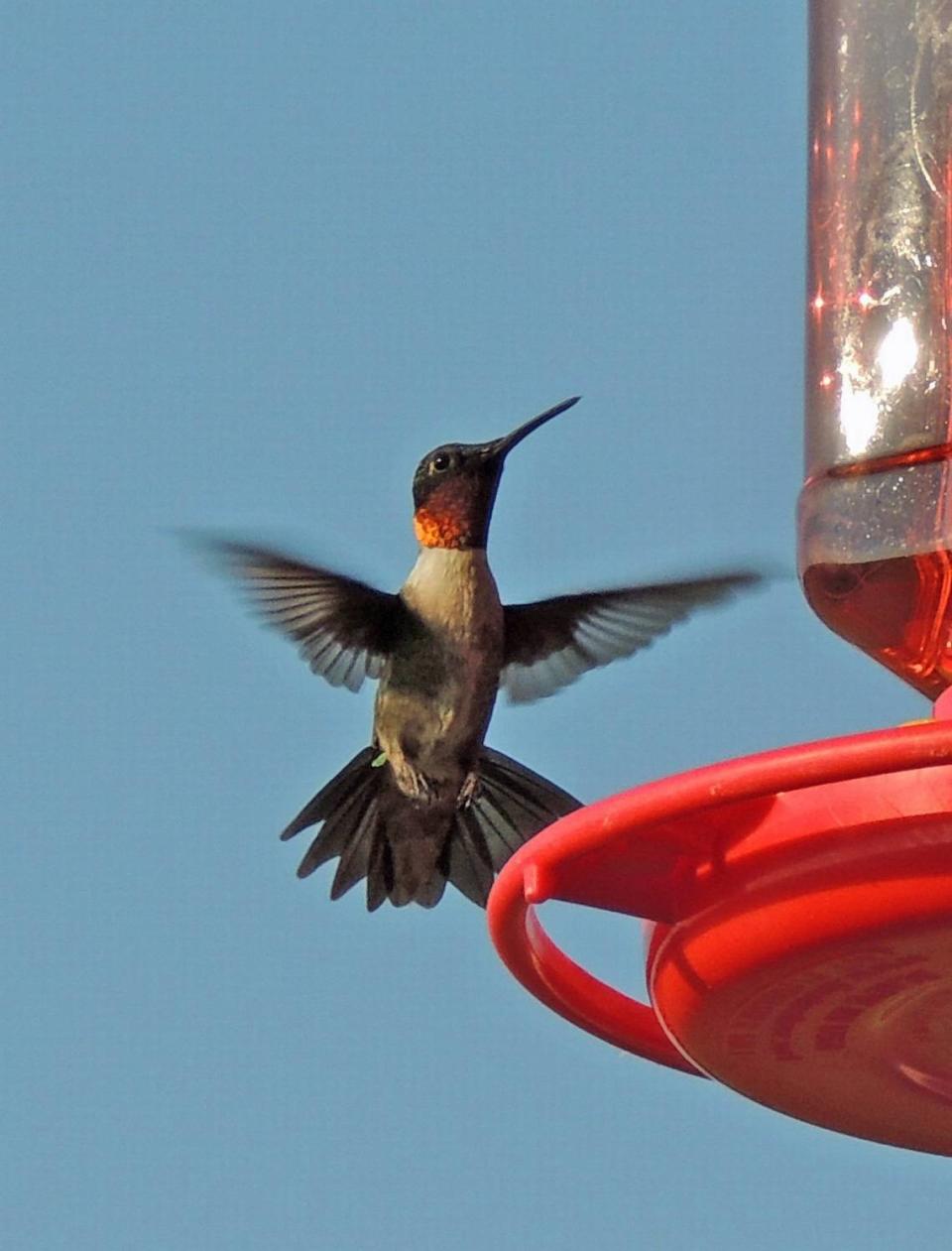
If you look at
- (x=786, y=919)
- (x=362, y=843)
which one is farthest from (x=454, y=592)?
(x=786, y=919)

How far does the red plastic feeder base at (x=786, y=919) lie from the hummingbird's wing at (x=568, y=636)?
2702mm

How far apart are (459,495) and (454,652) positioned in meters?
0.52

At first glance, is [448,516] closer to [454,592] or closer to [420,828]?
[454,592]

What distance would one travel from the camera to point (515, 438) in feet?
20.7

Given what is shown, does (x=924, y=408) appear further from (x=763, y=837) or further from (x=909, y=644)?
(x=763, y=837)

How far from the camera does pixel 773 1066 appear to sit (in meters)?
3.34

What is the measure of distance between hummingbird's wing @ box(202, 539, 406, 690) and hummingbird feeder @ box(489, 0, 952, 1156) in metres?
2.03

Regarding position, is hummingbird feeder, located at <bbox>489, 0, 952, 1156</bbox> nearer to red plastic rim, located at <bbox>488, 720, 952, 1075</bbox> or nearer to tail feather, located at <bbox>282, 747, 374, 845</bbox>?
red plastic rim, located at <bbox>488, 720, 952, 1075</bbox>

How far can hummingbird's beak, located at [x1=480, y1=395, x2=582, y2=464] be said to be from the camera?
583cm

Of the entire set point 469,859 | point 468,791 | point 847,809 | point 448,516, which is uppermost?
point 448,516

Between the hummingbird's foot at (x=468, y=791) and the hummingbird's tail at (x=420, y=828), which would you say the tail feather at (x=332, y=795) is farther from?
the hummingbird's foot at (x=468, y=791)

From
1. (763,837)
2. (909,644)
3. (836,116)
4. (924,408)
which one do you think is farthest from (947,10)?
(763,837)

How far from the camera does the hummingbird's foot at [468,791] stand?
640 cm

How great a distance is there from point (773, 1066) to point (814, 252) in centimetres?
183
